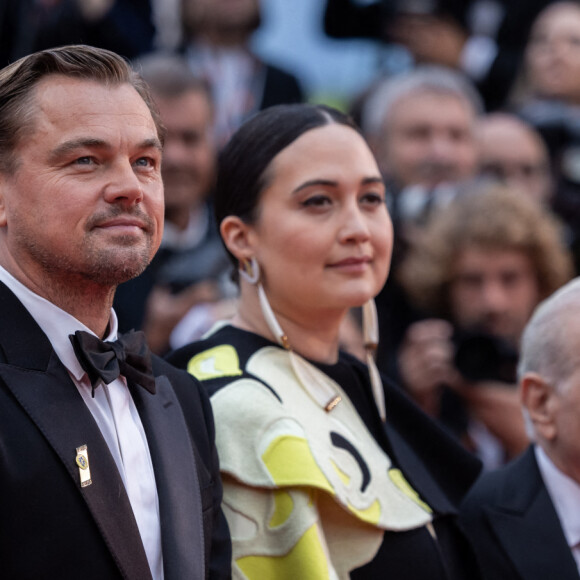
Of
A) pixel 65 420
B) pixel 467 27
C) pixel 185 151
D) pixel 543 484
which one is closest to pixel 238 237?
pixel 65 420

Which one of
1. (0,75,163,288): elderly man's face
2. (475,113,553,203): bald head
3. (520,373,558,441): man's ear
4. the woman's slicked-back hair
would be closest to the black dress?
(520,373,558,441): man's ear

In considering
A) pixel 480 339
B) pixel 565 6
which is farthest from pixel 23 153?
pixel 565 6

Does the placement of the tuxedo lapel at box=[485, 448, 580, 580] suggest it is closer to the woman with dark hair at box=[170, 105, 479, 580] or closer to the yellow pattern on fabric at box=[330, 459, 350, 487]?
the woman with dark hair at box=[170, 105, 479, 580]

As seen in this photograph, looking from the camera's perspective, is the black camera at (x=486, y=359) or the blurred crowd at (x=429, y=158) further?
the blurred crowd at (x=429, y=158)

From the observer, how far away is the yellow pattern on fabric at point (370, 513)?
2.37m

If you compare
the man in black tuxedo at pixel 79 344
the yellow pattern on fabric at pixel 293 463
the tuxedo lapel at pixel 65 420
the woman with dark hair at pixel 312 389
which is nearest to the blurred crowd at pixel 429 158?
the woman with dark hair at pixel 312 389

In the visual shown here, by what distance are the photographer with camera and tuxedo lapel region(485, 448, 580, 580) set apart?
61 centimetres

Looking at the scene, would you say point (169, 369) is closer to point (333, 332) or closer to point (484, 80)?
point (333, 332)

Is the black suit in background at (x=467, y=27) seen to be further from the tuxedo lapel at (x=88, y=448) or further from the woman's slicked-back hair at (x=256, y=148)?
the tuxedo lapel at (x=88, y=448)

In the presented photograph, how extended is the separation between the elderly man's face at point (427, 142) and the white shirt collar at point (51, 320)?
3.01 m

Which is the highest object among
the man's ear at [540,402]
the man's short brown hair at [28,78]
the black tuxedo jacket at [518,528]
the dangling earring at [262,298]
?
the man's short brown hair at [28,78]

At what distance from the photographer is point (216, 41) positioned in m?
5.41

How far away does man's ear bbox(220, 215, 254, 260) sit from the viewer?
265 cm

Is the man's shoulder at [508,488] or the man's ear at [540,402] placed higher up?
the man's ear at [540,402]
